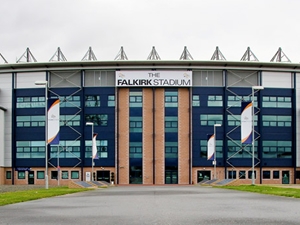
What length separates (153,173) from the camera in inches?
3369

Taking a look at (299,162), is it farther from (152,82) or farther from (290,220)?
(290,220)

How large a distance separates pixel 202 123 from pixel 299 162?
1673 centimetres

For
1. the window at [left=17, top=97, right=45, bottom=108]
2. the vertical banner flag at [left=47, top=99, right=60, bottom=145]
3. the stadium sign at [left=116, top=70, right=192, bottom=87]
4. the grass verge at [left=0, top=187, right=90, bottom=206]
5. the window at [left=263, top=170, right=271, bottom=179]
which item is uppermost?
the stadium sign at [left=116, top=70, right=192, bottom=87]

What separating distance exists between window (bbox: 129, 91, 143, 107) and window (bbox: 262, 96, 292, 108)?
64.6ft

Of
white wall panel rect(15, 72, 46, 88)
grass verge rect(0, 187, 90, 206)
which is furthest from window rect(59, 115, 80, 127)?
grass verge rect(0, 187, 90, 206)

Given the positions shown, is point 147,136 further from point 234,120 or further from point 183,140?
point 234,120

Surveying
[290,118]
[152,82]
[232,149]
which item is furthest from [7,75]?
[290,118]

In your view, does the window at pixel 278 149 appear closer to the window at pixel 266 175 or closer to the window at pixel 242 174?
the window at pixel 266 175

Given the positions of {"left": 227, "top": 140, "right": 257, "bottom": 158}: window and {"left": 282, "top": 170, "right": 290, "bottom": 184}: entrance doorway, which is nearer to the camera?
{"left": 282, "top": 170, "right": 290, "bottom": 184}: entrance doorway

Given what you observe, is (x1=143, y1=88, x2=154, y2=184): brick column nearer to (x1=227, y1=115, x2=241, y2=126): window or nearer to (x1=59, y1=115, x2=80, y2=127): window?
(x1=59, y1=115, x2=80, y2=127): window

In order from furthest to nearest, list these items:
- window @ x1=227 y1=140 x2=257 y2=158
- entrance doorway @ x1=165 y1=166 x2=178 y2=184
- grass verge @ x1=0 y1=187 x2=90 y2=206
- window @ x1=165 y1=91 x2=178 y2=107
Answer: window @ x1=165 y1=91 x2=178 y2=107, window @ x1=227 y1=140 x2=257 y2=158, entrance doorway @ x1=165 y1=166 x2=178 y2=184, grass verge @ x1=0 y1=187 x2=90 y2=206

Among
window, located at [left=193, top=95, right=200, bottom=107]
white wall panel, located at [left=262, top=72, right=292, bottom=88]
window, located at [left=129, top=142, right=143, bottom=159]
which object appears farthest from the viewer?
white wall panel, located at [left=262, top=72, right=292, bottom=88]

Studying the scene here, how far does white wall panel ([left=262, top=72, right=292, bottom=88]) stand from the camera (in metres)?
87.1

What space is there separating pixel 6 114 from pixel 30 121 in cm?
413
